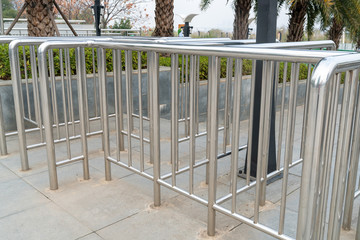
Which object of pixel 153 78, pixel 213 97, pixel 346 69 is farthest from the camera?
pixel 153 78

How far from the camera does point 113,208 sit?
320cm

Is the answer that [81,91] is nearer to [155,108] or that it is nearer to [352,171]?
[155,108]

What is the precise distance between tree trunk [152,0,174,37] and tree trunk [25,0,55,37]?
3092 millimetres

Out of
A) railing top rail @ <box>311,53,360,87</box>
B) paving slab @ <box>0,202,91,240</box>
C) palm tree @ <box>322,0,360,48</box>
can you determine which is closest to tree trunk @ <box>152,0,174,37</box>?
palm tree @ <box>322,0,360,48</box>

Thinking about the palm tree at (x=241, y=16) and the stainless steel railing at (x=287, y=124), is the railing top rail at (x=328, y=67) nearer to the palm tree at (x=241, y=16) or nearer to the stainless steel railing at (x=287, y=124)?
the stainless steel railing at (x=287, y=124)

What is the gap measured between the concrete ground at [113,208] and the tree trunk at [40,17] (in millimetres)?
4204

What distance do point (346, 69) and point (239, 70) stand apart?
74cm

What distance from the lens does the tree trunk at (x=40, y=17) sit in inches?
292

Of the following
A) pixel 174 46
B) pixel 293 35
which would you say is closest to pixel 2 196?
pixel 174 46

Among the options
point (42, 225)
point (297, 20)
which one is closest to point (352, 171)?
point (42, 225)

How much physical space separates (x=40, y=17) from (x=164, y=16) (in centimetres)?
340

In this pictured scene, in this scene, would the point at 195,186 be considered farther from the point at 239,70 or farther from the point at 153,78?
the point at 239,70

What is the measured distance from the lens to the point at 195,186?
3660 millimetres

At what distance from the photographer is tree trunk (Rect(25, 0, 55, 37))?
742cm
